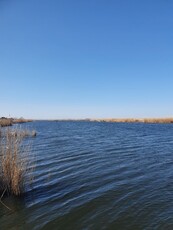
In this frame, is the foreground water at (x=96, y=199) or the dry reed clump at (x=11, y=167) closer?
the foreground water at (x=96, y=199)

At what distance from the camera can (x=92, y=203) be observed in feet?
23.2

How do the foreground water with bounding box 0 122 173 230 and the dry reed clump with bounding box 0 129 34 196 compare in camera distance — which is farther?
the dry reed clump with bounding box 0 129 34 196

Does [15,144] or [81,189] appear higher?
[15,144]

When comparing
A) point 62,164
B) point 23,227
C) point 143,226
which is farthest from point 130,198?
point 62,164

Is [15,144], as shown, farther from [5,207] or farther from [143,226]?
[143,226]

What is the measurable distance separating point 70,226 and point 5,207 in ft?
7.12

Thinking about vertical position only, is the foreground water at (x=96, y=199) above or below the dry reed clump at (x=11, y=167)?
below

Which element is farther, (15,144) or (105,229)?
(15,144)

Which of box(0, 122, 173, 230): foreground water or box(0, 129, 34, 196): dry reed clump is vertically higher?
box(0, 129, 34, 196): dry reed clump

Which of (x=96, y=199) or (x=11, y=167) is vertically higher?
(x=11, y=167)

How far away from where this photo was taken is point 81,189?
8.39 metres

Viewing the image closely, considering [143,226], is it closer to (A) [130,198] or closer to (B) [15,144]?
(A) [130,198]

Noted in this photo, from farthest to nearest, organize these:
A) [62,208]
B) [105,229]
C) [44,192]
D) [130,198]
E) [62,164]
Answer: [62,164] < [44,192] < [130,198] < [62,208] < [105,229]

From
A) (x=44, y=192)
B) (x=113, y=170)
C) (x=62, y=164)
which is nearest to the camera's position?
(x=44, y=192)
